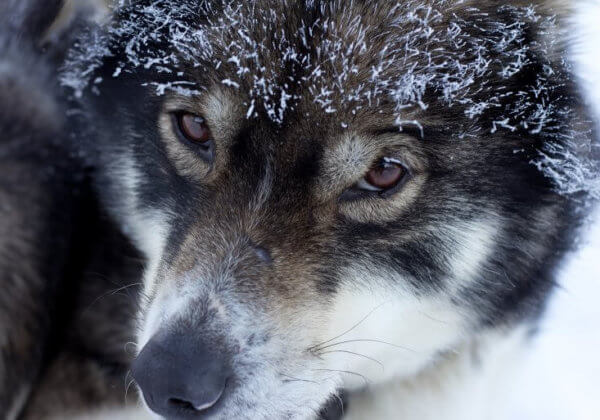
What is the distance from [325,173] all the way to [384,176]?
0.46ft

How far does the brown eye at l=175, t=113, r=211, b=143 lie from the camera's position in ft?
5.80

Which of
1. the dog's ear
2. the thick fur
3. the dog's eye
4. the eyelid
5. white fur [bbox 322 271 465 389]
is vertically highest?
the eyelid

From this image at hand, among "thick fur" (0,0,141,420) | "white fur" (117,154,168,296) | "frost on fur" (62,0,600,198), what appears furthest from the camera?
"thick fur" (0,0,141,420)

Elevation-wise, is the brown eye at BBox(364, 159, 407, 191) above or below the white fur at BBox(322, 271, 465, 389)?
above

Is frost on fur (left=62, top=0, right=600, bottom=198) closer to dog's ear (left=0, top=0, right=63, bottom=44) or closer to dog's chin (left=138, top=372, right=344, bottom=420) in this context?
dog's ear (left=0, top=0, right=63, bottom=44)

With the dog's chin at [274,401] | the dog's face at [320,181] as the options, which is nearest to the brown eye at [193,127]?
the dog's face at [320,181]

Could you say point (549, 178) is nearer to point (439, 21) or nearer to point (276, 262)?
point (439, 21)

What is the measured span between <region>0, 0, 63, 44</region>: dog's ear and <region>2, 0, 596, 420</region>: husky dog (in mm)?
254

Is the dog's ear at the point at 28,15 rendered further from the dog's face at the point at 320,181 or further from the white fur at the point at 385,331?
the white fur at the point at 385,331

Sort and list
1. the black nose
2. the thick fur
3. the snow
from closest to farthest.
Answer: the black nose
the thick fur
the snow

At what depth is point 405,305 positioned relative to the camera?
6.12ft

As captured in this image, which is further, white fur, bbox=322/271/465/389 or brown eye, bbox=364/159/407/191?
white fur, bbox=322/271/465/389

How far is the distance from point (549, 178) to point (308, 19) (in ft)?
2.35

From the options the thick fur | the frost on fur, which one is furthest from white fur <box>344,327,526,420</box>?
the thick fur
